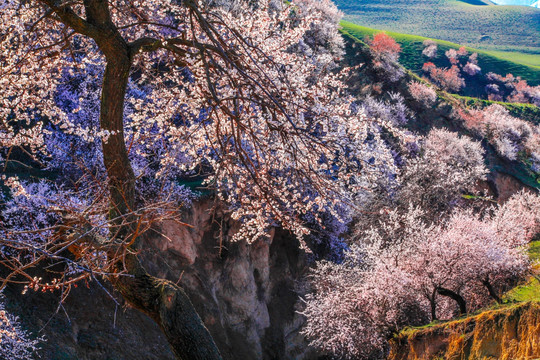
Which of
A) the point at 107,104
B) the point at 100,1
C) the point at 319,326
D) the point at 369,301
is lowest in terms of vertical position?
the point at 319,326

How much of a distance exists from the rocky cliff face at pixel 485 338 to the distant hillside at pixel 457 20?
105 m

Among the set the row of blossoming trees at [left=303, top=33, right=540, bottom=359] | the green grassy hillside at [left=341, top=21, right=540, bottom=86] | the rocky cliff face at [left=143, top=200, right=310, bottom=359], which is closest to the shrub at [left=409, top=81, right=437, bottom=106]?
the green grassy hillside at [left=341, top=21, right=540, bottom=86]

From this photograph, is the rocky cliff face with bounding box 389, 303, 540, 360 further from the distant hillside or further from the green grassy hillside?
the distant hillside

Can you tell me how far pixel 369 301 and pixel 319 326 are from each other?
2588mm

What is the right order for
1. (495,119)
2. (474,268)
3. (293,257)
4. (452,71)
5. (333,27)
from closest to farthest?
(474,268)
(293,257)
(333,27)
(495,119)
(452,71)

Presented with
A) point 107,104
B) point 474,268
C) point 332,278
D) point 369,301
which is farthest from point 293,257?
point 107,104

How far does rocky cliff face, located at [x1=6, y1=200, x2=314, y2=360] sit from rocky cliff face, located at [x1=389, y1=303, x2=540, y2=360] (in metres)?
5.87

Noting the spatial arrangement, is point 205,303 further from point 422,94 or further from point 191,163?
point 422,94

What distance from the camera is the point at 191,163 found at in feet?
45.4

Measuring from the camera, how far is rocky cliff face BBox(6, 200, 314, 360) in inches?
395

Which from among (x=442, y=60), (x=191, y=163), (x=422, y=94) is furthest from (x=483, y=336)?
(x=442, y=60)

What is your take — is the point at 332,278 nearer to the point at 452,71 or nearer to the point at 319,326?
the point at 319,326

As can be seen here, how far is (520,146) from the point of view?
46406 millimetres

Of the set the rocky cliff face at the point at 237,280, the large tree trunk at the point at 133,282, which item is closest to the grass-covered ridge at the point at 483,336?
the rocky cliff face at the point at 237,280
